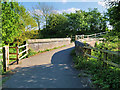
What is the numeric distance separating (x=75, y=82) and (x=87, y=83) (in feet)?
1.39

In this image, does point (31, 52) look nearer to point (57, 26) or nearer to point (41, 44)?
point (41, 44)

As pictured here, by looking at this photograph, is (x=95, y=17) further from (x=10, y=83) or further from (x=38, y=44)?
(x=10, y=83)

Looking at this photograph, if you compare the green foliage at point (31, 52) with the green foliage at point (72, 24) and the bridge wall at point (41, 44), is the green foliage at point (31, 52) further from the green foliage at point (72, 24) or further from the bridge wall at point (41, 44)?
the green foliage at point (72, 24)

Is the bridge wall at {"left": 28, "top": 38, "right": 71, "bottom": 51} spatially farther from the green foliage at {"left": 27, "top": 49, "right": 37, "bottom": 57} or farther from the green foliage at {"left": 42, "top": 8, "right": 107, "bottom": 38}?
the green foliage at {"left": 42, "top": 8, "right": 107, "bottom": 38}

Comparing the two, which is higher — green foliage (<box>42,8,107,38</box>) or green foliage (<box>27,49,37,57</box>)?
green foliage (<box>42,8,107,38</box>)

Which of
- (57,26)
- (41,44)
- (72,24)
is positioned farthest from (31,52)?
(57,26)

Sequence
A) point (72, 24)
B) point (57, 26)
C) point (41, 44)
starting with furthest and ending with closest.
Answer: point (57, 26) < point (72, 24) < point (41, 44)

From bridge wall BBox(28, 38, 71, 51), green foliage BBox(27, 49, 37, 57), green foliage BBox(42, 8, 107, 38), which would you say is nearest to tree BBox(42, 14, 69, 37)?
green foliage BBox(42, 8, 107, 38)

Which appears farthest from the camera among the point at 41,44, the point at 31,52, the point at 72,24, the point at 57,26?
the point at 57,26

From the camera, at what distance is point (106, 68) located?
4301mm

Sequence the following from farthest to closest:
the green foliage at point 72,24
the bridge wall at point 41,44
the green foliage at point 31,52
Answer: the green foliage at point 72,24, the bridge wall at point 41,44, the green foliage at point 31,52

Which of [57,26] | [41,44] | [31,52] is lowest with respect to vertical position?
[31,52]

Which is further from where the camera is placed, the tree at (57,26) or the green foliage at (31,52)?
the tree at (57,26)

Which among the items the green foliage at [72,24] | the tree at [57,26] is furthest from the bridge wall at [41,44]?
the tree at [57,26]
